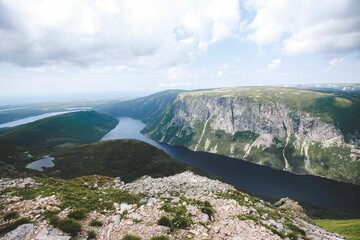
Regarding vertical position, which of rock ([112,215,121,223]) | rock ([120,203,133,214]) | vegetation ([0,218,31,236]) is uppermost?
vegetation ([0,218,31,236])

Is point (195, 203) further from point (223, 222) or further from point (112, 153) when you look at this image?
point (112, 153)

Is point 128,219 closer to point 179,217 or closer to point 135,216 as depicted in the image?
point 135,216

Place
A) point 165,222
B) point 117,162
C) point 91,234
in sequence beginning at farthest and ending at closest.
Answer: point 117,162
point 165,222
point 91,234

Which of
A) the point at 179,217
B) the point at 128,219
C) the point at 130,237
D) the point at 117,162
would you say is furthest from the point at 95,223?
the point at 117,162

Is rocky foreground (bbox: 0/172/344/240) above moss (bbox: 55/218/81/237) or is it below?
below

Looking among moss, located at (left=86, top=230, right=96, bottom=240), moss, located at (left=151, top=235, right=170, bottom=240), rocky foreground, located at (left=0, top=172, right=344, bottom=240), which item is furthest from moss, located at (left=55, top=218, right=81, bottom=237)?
moss, located at (left=151, top=235, right=170, bottom=240)

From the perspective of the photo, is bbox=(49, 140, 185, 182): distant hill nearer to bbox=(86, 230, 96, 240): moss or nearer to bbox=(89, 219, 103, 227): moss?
bbox=(89, 219, 103, 227): moss
